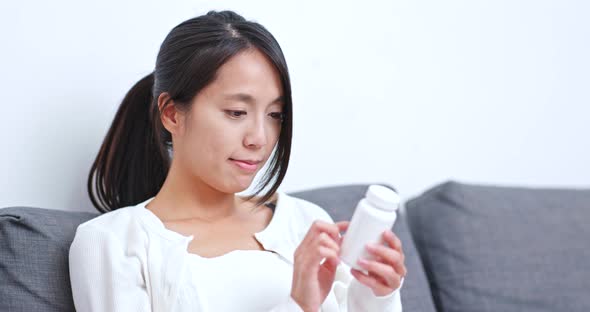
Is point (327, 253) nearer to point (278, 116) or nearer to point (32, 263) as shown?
point (278, 116)

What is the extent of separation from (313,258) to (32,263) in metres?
0.49

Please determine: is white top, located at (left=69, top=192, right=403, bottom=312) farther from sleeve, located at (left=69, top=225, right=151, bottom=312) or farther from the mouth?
the mouth

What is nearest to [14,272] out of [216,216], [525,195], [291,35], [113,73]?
[216,216]

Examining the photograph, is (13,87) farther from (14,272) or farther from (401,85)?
(401,85)

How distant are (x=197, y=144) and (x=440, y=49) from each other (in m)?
0.96

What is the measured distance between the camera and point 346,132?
1835 millimetres

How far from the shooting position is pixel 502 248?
67.4 inches

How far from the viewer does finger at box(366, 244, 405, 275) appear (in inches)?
39.8

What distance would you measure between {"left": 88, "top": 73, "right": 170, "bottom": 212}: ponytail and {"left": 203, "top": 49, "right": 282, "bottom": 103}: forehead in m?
0.26

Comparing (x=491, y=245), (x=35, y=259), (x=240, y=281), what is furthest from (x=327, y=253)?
(x=491, y=245)

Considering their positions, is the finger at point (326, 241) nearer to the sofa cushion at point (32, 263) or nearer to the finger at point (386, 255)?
the finger at point (386, 255)

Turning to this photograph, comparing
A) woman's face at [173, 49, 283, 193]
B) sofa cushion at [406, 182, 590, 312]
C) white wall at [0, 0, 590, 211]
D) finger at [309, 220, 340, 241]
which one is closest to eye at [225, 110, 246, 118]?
woman's face at [173, 49, 283, 193]

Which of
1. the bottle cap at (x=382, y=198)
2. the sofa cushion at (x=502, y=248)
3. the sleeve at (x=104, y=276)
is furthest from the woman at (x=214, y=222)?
the sofa cushion at (x=502, y=248)

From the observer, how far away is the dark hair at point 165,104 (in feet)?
4.00
